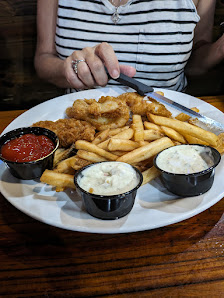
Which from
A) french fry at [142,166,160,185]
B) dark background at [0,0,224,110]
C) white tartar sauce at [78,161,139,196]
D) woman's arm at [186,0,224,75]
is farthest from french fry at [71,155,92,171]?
dark background at [0,0,224,110]

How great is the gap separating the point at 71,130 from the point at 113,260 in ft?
3.04

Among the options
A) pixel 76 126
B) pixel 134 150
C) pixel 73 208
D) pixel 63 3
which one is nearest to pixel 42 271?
pixel 73 208

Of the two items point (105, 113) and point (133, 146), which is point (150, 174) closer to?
point (133, 146)

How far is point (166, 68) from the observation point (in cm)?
280

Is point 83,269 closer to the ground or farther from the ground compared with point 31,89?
farther from the ground

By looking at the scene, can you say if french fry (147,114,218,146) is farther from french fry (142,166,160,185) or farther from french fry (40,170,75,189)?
french fry (40,170,75,189)

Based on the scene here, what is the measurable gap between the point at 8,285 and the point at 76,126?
3.53 ft

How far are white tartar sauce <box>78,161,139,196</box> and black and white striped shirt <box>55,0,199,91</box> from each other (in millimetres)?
1375

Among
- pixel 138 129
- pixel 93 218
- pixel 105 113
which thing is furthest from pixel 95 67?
pixel 93 218

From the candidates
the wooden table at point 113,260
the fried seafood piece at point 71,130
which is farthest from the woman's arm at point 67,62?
the wooden table at point 113,260

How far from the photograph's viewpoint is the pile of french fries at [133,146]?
1740 millimetres

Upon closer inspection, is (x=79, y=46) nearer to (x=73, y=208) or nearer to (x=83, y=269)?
(x=73, y=208)

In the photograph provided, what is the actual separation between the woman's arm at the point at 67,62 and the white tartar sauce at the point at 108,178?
0.89 metres

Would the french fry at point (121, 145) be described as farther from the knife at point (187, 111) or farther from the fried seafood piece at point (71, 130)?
the knife at point (187, 111)
